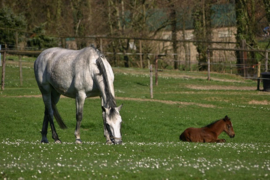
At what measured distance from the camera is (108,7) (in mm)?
52062

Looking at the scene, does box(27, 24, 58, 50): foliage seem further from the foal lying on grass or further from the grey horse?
the foal lying on grass

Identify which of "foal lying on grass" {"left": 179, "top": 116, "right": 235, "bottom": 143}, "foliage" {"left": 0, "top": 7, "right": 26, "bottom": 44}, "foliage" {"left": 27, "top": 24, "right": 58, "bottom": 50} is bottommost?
"foal lying on grass" {"left": 179, "top": 116, "right": 235, "bottom": 143}

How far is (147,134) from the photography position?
20.2 meters

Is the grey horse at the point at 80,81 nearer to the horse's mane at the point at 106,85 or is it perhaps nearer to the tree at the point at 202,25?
the horse's mane at the point at 106,85

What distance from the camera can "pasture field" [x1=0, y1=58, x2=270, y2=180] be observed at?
32.2 ft

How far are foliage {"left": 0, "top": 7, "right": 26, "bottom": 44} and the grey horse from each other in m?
33.4

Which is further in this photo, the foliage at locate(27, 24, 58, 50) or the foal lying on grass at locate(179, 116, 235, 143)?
the foliage at locate(27, 24, 58, 50)

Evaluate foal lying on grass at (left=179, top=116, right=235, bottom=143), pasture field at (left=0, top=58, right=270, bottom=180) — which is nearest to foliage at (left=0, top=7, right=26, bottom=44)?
pasture field at (left=0, top=58, right=270, bottom=180)

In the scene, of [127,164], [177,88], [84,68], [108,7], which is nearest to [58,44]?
[108,7]

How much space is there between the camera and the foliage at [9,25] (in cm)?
4756

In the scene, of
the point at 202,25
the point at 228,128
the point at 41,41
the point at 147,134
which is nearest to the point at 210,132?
the point at 228,128

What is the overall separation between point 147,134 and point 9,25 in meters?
34.9

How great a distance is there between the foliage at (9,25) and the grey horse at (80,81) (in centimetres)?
3337

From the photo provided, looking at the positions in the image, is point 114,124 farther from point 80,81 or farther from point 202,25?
point 202,25
